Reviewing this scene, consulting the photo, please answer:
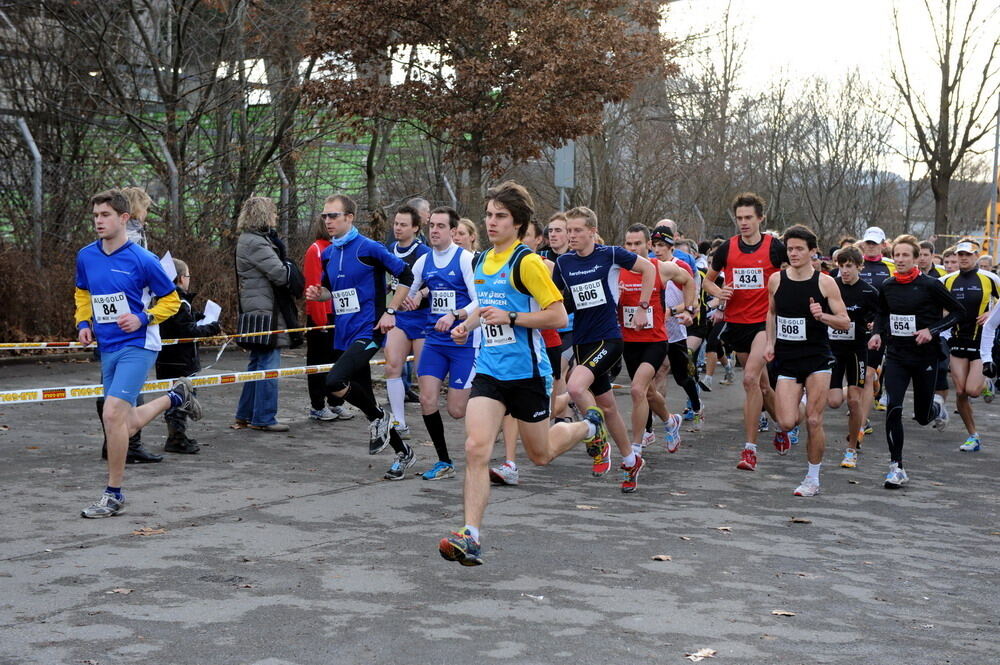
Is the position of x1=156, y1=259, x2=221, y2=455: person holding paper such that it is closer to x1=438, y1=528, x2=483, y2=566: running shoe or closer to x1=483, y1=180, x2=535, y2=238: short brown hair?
x1=483, y1=180, x2=535, y2=238: short brown hair

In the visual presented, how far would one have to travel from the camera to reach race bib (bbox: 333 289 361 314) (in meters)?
9.60

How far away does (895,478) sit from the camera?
9469mm

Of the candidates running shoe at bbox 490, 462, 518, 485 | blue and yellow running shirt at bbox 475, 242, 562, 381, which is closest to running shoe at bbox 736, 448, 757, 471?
running shoe at bbox 490, 462, 518, 485

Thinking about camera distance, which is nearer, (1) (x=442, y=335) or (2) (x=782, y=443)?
(1) (x=442, y=335)

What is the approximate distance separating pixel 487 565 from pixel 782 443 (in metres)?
5.25

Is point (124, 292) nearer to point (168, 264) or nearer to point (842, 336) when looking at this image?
point (168, 264)

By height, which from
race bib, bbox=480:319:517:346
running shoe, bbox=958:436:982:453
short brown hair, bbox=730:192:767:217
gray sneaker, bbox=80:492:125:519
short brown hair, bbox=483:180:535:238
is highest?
short brown hair, bbox=730:192:767:217

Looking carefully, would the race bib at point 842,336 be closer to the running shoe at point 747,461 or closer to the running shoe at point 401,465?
the running shoe at point 747,461

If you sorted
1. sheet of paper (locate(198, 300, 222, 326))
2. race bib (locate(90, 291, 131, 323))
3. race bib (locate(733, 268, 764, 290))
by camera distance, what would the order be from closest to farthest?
race bib (locate(90, 291, 131, 323))
sheet of paper (locate(198, 300, 222, 326))
race bib (locate(733, 268, 764, 290))

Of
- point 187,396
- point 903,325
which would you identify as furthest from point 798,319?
point 187,396

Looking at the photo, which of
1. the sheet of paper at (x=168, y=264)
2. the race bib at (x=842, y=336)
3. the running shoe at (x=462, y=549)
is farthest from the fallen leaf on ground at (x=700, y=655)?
the race bib at (x=842, y=336)

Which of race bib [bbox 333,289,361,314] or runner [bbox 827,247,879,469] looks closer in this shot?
race bib [bbox 333,289,361,314]

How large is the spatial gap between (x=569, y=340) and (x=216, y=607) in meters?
Result: 6.36

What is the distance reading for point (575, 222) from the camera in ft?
30.1
